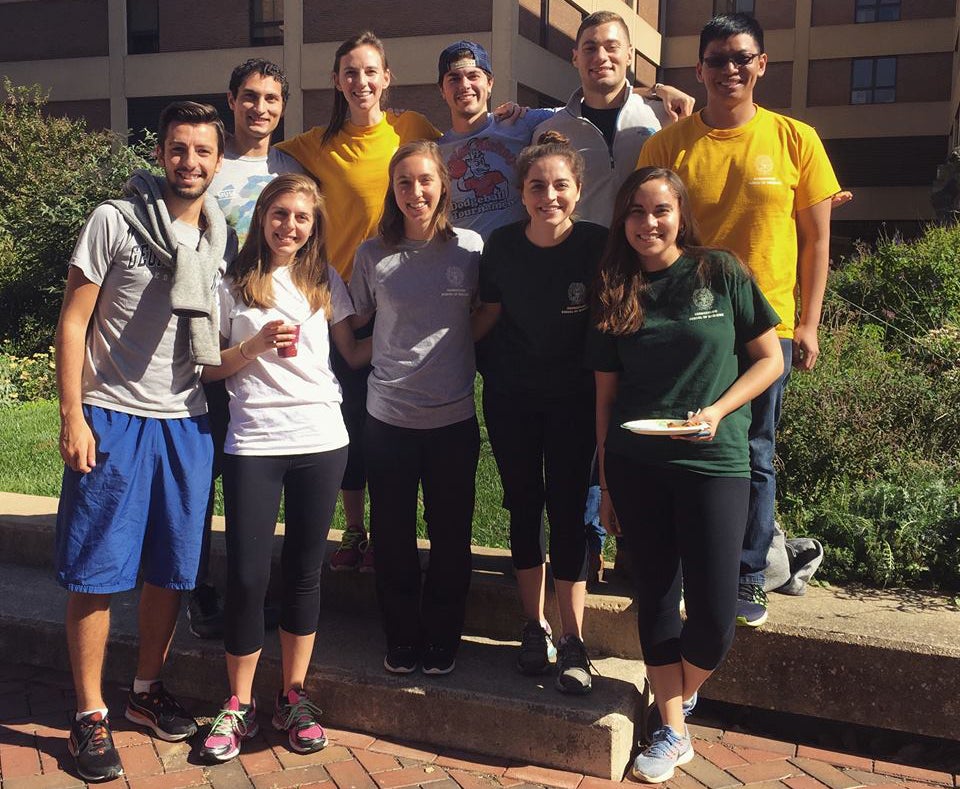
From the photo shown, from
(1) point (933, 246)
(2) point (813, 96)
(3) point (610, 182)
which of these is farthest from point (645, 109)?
(2) point (813, 96)

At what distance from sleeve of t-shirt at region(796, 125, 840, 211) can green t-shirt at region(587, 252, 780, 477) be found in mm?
565

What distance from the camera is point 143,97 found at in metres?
28.9

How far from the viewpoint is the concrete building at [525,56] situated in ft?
85.7

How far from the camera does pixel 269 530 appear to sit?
3572 mm

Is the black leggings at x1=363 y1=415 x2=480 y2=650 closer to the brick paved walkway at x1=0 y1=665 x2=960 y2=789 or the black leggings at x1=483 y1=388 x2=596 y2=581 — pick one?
the black leggings at x1=483 y1=388 x2=596 y2=581

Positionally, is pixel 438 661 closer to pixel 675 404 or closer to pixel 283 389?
pixel 283 389

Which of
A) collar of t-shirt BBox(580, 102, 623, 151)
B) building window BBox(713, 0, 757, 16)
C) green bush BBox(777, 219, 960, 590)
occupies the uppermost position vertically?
building window BBox(713, 0, 757, 16)

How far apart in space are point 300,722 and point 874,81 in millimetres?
35798

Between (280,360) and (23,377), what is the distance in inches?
330

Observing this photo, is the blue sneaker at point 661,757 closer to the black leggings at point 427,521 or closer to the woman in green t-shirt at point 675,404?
the woman in green t-shirt at point 675,404

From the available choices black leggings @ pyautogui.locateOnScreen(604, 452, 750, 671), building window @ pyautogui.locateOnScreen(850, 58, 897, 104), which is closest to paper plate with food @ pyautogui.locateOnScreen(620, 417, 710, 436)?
black leggings @ pyautogui.locateOnScreen(604, 452, 750, 671)

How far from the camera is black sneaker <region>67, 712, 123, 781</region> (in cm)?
343

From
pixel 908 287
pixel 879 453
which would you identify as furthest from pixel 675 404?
pixel 908 287

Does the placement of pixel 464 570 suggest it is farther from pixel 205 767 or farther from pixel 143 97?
pixel 143 97
